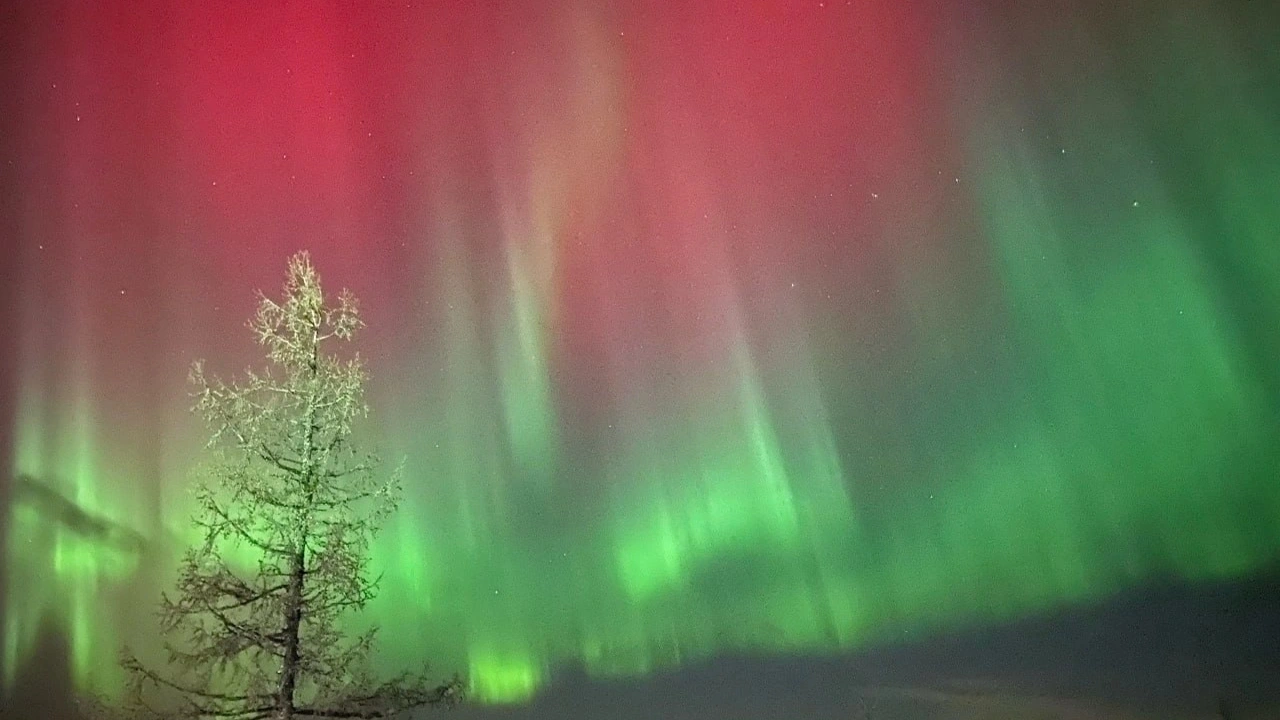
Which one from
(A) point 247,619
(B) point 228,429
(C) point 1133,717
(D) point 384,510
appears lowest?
(C) point 1133,717

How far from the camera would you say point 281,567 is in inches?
396

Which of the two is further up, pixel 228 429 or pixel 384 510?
pixel 228 429

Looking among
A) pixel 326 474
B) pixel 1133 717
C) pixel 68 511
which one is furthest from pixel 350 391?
pixel 1133 717

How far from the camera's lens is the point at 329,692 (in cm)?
948

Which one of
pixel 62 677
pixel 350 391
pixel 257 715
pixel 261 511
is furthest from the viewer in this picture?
pixel 62 677

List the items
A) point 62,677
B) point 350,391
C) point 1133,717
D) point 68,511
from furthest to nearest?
point 1133,717, point 62,677, point 68,511, point 350,391

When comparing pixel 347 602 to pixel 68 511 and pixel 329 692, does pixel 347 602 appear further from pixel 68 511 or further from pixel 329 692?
pixel 68 511

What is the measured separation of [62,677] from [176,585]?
1899 cm

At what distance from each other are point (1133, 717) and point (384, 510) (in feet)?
180

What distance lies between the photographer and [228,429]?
997cm

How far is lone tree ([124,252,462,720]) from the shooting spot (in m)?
9.16

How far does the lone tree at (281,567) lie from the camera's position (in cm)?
916

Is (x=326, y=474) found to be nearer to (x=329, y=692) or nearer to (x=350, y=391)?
(x=350, y=391)

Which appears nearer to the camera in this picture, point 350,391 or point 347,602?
point 347,602
